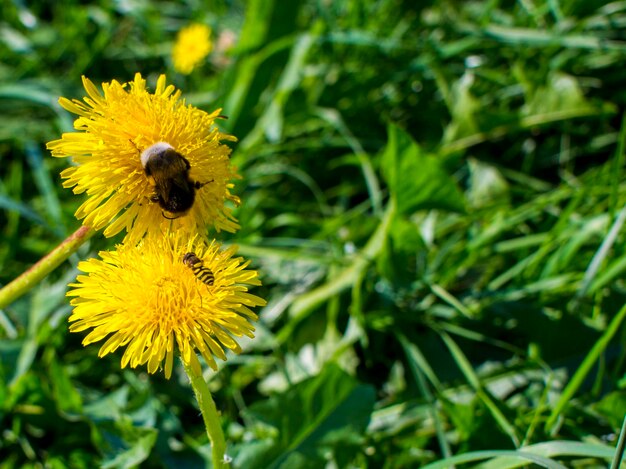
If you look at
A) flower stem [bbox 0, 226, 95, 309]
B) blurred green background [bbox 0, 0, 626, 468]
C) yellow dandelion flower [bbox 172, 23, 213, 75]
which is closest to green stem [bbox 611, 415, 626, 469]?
blurred green background [bbox 0, 0, 626, 468]

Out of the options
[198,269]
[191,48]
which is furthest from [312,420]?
[191,48]

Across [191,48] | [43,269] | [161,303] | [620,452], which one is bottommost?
[620,452]

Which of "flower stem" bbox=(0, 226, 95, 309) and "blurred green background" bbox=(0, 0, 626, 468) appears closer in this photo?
"flower stem" bbox=(0, 226, 95, 309)

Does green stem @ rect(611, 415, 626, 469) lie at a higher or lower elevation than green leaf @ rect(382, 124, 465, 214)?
lower

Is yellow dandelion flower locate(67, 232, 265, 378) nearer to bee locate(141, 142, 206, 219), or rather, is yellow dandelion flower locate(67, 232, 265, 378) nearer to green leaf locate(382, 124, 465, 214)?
bee locate(141, 142, 206, 219)

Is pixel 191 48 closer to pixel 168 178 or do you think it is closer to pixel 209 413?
pixel 168 178

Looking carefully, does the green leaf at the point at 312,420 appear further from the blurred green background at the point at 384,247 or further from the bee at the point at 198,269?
the bee at the point at 198,269

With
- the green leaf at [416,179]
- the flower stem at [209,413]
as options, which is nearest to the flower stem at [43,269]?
the flower stem at [209,413]
